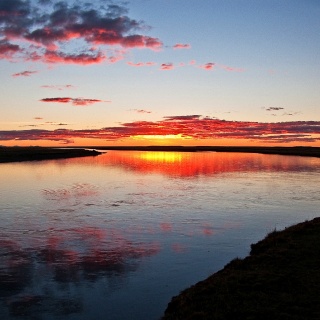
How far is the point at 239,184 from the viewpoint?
47.5 meters

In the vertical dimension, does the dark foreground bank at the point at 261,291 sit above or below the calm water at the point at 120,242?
above

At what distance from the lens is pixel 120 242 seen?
2030cm

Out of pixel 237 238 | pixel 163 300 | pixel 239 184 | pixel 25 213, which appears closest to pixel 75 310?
pixel 163 300

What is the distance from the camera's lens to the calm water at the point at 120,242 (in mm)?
13094

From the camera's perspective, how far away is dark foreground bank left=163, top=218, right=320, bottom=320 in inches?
420

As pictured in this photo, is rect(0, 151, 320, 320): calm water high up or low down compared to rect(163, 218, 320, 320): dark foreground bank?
down

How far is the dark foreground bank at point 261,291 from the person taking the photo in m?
10.7

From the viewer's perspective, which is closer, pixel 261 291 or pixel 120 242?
pixel 261 291

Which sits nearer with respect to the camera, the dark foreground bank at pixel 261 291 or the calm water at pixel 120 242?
the dark foreground bank at pixel 261 291

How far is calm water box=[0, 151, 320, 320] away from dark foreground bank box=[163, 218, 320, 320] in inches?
50.0

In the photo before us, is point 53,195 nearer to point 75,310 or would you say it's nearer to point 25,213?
point 25,213

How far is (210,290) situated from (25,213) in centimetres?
1909

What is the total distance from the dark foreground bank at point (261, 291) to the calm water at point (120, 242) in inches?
50.0

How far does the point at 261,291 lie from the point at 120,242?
31.7ft
